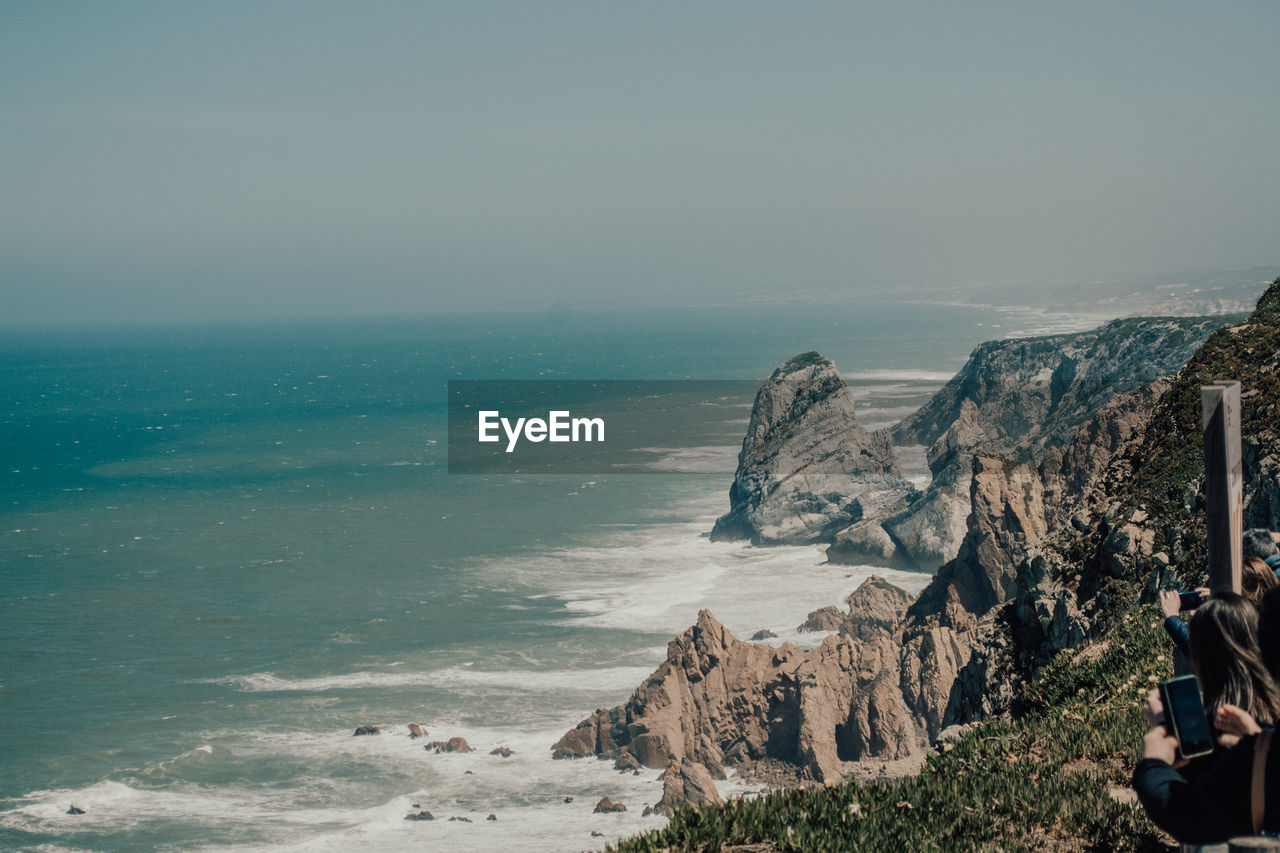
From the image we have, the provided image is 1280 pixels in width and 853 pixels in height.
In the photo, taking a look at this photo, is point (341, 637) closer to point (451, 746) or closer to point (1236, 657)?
point (451, 746)

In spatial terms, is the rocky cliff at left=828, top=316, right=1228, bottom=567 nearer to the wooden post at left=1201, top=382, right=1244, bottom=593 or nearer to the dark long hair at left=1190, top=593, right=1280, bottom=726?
the wooden post at left=1201, top=382, right=1244, bottom=593

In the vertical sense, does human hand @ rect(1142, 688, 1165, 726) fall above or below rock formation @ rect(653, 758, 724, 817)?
above

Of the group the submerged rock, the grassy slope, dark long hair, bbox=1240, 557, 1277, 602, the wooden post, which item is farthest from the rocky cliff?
dark long hair, bbox=1240, 557, 1277, 602

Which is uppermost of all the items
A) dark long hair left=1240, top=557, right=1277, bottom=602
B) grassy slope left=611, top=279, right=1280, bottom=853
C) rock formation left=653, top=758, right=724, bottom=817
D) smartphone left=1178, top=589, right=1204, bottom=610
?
dark long hair left=1240, top=557, right=1277, bottom=602

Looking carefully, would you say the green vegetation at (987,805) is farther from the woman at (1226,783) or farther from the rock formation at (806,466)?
the rock formation at (806,466)

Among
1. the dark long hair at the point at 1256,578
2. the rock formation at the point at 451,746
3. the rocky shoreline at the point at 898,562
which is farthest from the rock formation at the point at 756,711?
the dark long hair at the point at 1256,578
